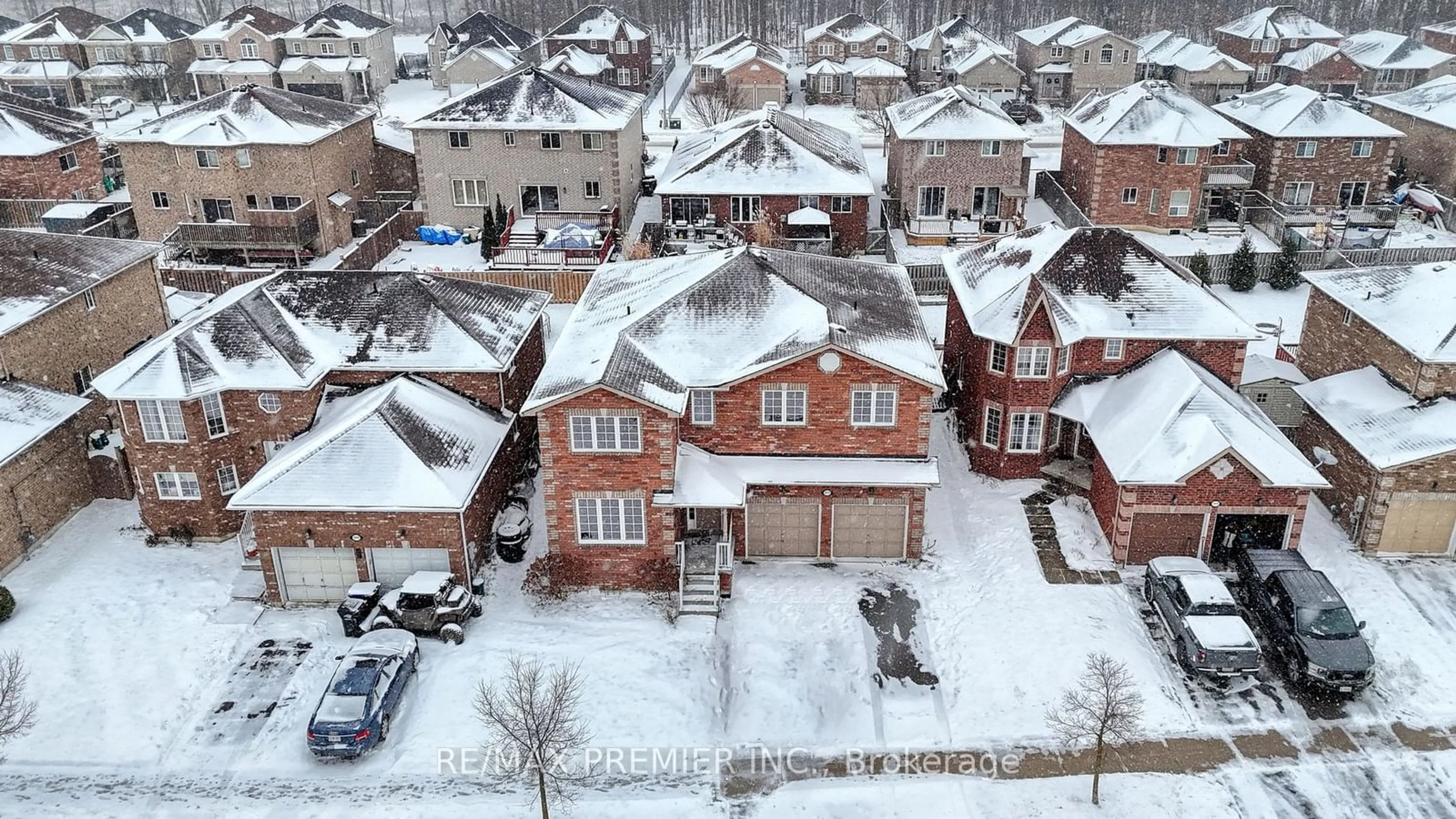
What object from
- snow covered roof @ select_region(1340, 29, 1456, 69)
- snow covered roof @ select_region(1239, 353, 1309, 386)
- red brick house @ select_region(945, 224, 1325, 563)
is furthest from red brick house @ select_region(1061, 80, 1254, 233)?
snow covered roof @ select_region(1340, 29, 1456, 69)

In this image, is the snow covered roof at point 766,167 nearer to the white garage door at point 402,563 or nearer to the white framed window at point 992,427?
the white framed window at point 992,427

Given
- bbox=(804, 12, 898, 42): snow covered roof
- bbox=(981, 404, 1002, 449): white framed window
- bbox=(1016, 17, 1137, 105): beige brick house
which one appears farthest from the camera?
bbox=(804, 12, 898, 42): snow covered roof

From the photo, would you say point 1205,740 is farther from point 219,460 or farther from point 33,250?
point 33,250

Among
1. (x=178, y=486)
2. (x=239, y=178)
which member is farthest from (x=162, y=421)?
(x=239, y=178)

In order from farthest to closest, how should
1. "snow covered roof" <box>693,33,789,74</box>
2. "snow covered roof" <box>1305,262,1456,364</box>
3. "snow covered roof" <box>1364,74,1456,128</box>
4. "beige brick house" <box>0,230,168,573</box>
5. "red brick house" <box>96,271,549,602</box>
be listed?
1. "snow covered roof" <box>693,33,789,74</box>
2. "snow covered roof" <box>1364,74,1456,128</box>
3. "snow covered roof" <box>1305,262,1456,364</box>
4. "beige brick house" <box>0,230,168,573</box>
5. "red brick house" <box>96,271,549,602</box>

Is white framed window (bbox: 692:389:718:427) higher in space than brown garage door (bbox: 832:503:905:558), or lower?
higher

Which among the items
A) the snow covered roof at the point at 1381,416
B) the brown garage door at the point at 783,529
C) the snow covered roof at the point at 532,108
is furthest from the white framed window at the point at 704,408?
the snow covered roof at the point at 532,108

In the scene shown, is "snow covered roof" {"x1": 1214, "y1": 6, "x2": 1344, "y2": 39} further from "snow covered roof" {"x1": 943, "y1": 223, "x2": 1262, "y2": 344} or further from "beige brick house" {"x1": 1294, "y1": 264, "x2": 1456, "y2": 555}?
"snow covered roof" {"x1": 943, "y1": 223, "x2": 1262, "y2": 344}

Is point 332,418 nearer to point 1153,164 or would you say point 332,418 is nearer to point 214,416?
point 214,416
